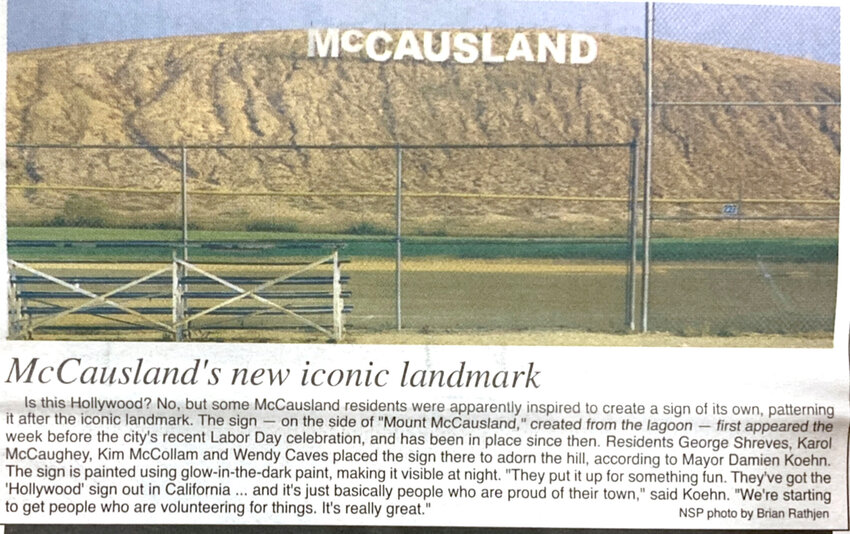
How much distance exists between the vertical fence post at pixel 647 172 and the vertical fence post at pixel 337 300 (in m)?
0.65

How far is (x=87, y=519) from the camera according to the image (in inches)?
96.0

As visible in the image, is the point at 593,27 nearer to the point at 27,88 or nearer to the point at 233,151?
the point at 233,151

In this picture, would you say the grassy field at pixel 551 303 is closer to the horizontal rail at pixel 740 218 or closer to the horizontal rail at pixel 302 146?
the horizontal rail at pixel 740 218

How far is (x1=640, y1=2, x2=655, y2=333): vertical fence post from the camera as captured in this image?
2.48m

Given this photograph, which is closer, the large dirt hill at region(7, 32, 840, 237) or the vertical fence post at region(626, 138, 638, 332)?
the large dirt hill at region(7, 32, 840, 237)

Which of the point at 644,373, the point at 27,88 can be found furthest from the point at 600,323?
the point at 27,88

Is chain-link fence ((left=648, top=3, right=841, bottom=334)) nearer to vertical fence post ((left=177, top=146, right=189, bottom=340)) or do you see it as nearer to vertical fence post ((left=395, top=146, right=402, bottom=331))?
vertical fence post ((left=395, top=146, right=402, bottom=331))

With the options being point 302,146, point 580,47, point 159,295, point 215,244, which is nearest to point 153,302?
point 159,295

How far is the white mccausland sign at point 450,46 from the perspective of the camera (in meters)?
2.45

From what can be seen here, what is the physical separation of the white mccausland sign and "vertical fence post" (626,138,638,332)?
28 centimetres

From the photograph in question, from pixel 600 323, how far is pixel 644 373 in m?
0.18

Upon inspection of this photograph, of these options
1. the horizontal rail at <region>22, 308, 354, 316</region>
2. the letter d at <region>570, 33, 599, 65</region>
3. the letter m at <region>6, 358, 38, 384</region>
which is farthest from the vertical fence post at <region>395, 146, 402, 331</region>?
the letter m at <region>6, 358, 38, 384</region>

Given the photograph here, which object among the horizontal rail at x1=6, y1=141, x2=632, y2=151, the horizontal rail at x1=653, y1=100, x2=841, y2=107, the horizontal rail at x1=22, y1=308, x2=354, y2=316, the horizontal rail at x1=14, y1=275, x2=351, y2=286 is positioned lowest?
the horizontal rail at x1=22, y1=308, x2=354, y2=316

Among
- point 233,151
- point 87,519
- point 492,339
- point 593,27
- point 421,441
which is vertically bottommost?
point 87,519
